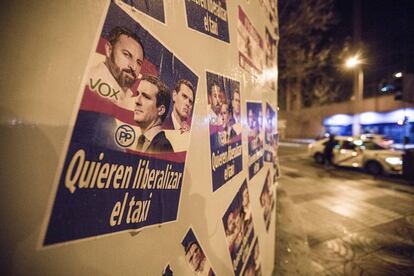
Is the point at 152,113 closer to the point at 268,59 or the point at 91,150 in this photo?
the point at 91,150

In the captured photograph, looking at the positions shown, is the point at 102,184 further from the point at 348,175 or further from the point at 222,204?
the point at 348,175

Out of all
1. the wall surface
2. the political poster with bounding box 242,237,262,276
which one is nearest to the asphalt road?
the political poster with bounding box 242,237,262,276

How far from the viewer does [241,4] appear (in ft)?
6.95

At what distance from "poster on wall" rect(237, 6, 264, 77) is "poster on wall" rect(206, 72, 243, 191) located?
38 cm

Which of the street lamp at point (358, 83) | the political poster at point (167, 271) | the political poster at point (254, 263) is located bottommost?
the political poster at point (254, 263)

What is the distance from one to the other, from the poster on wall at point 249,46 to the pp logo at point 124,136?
4.74 feet

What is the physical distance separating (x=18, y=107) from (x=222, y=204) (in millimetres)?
1337

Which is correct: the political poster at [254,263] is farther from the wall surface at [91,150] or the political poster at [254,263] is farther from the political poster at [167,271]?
the political poster at [167,271]

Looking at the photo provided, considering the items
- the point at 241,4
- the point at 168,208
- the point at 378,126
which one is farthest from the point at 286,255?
the point at 378,126

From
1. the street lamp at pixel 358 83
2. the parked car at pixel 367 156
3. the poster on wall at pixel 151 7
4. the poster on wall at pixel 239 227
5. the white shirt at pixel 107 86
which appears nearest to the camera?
the white shirt at pixel 107 86

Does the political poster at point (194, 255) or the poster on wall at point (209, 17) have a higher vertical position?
the poster on wall at point (209, 17)

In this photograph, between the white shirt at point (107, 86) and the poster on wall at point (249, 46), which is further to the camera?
the poster on wall at point (249, 46)

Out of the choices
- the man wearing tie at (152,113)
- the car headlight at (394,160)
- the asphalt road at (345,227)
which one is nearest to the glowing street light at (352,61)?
the car headlight at (394,160)

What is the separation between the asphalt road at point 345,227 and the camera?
12.1 ft
